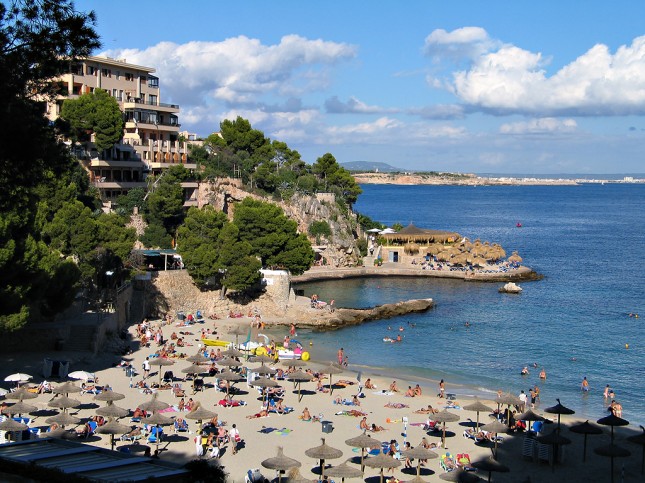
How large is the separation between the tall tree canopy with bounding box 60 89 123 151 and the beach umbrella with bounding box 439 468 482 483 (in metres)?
44.3

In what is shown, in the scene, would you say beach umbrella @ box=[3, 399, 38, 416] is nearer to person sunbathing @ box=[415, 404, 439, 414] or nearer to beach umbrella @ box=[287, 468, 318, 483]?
beach umbrella @ box=[287, 468, 318, 483]

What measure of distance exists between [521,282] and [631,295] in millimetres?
10153

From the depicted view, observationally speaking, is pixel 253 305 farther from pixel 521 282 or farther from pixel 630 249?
pixel 630 249

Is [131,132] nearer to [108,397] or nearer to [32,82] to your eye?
[108,397]

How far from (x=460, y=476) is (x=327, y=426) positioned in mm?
6795

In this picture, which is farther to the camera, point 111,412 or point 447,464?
point 111,412

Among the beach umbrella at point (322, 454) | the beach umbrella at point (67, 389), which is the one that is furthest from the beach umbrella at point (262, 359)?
the beach umbrella at point (322, 454)

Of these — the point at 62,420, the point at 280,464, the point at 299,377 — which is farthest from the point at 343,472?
the point at 299,377

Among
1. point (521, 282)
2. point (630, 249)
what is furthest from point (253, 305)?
point (630, 249)

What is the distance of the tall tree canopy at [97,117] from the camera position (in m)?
59.8

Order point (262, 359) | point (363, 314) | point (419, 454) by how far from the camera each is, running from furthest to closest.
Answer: point (363, 314)
point (262, 359)
point (419, 454)

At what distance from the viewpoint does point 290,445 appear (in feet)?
87.2

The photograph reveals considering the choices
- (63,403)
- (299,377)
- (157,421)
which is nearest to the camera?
(157,421)

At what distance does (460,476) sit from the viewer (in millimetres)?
22578
